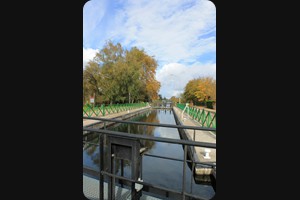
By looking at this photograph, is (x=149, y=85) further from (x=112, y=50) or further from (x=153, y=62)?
(x=112, y=50)

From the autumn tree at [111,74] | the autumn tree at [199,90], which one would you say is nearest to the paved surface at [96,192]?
the autumn tree at [111,74]

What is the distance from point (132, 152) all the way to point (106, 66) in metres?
13.3

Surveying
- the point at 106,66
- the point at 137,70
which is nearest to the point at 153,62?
the point at 137,70

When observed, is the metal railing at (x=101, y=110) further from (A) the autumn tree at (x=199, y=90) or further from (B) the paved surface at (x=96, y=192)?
(A) the autumn tree at (x=199, y=90)

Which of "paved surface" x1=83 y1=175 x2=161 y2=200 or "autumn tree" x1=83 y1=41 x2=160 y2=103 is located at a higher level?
"autumn tree" x1=83 y1=41 x2=160 y2=103

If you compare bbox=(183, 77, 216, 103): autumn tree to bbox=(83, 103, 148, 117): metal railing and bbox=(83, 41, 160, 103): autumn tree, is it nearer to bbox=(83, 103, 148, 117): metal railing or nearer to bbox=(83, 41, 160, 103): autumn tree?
bbox=(83, 41, 160, 103): autumn tree

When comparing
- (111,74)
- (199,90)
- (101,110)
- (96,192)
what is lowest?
(96,192)

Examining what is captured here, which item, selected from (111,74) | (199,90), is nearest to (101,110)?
(111,74)

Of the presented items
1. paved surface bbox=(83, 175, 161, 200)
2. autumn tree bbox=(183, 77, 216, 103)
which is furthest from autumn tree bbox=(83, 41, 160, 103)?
paved surface bbox=(83, 175, 161, 200)

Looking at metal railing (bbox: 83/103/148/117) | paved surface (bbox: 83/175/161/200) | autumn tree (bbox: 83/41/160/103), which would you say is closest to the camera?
paved surface (bbox: 83/175/161/200)

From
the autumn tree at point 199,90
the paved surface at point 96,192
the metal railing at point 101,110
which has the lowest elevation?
the paved surface at point 96,192

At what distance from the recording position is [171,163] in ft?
12.8

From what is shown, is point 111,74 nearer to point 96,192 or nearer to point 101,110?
point 101,110

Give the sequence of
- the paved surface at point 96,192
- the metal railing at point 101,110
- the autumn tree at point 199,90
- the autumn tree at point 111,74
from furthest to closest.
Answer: the autumn tree at point 199,90 < the autumn tree at point 111,74 < the metal railing at point 101,110 < the paved surface at point 96,192
